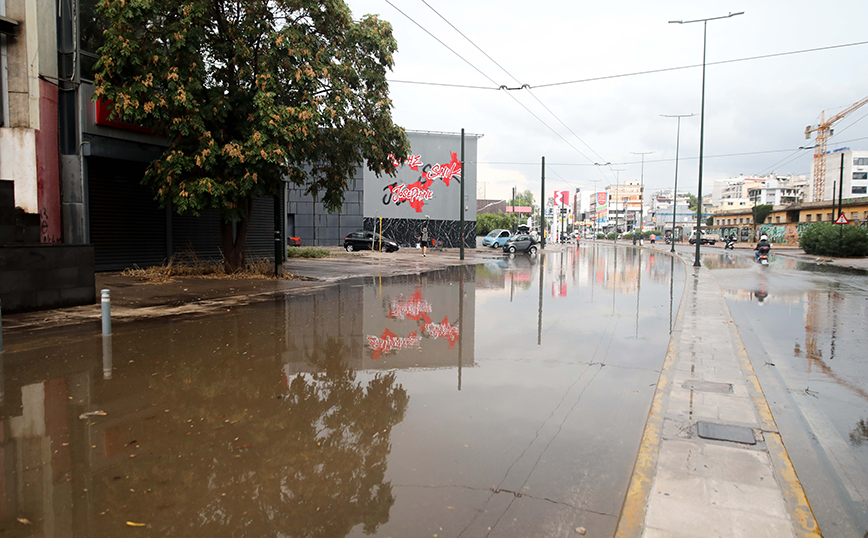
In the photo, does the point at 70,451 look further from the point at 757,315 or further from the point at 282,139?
the point at 757,315

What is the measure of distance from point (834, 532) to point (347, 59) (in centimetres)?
1750

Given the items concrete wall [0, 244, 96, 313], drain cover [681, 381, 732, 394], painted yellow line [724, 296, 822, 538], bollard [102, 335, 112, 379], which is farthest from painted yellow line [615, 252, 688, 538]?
concrete wall [0, 244, 96, 313]

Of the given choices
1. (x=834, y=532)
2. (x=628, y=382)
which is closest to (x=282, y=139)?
(x=628, y=382)

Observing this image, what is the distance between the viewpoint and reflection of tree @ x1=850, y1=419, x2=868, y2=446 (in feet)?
17.0

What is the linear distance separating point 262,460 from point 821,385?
22.8ft

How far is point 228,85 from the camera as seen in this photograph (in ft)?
54.9

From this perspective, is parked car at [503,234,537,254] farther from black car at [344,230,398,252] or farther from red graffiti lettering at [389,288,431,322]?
red graffiti lettering at [389,288,431,322]

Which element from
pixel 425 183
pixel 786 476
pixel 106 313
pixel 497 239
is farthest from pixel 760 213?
pixel 106 313

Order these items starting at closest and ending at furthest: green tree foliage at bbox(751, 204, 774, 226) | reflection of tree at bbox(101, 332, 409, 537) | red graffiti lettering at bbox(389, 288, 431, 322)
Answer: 1. reflection of tree at bbox(101, 332, 409, 537)
2. red graffiti lettering at bbox(389, 288, 431, 322)
3. green tree foliage at bbox(751, 204, 774, 226)

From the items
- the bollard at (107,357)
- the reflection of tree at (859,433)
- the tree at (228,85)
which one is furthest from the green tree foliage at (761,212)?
the bollard at (107,357)

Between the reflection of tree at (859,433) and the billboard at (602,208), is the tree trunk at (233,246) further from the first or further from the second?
the billboard at (602,208)

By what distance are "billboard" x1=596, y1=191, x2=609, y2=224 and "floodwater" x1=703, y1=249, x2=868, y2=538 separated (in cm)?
14267

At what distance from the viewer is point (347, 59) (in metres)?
17.8

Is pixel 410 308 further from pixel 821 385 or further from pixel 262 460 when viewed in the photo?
pixel 262 460
